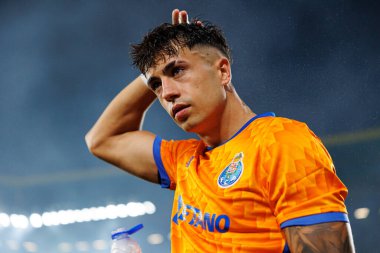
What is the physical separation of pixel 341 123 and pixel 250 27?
4357mm

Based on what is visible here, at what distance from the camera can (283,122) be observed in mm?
1818

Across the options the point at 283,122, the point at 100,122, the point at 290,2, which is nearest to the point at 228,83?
the point at 283,122

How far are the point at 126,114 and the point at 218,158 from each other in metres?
0.84

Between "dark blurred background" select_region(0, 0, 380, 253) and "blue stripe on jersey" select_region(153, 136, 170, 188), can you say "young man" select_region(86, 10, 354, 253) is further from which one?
"dark blurred background" select_region(0, 0, 380, 253)

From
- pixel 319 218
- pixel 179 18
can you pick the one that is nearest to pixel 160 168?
pixel 179 18

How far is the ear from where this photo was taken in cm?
216

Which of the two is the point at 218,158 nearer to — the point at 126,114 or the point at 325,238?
the point at 325,238

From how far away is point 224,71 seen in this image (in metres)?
2.19

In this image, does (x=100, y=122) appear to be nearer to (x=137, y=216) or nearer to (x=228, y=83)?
(x=228, y=83)

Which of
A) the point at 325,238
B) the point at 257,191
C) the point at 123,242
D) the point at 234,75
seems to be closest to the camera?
the point at 325,238

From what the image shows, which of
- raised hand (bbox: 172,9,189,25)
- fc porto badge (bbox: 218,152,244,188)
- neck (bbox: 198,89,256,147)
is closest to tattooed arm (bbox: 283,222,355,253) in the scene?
fc porto badge (bbox: 218,152,244,188)

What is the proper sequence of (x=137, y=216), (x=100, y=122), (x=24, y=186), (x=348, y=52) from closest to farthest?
(x=100, y=122)
(x=348, y=52)
(x=24, y=186)
(x=137, y=216)

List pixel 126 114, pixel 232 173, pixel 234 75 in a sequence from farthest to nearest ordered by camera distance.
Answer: pixel 234 75 → pixel 126 114 → pixel 232 173

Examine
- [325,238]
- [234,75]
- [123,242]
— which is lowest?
[325,238]
